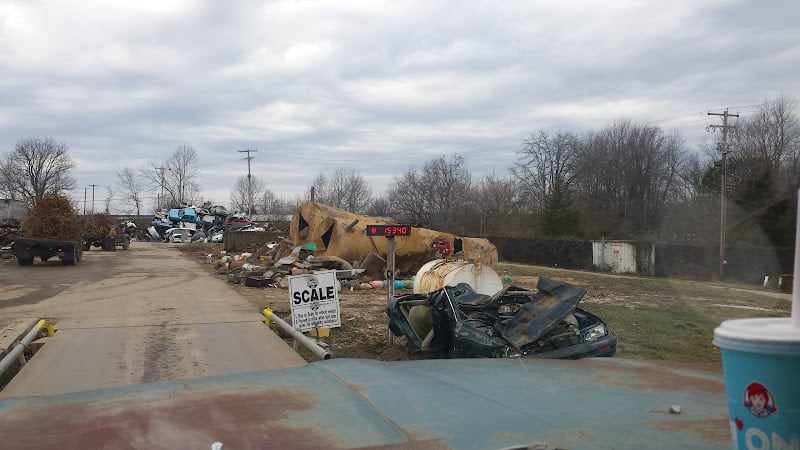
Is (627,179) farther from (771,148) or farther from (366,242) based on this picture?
(771,148)

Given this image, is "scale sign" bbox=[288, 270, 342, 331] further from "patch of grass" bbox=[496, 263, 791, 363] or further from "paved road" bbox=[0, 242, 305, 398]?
"patch of grass" bbox=[496, 263, 791, 363]

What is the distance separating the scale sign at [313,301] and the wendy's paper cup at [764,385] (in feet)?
29.1

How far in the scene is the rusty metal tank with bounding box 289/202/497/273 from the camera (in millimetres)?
23688

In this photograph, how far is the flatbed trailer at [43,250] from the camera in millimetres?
28031

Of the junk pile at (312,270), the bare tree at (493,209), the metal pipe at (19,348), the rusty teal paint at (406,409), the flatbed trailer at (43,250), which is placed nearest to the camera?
the rusty teal paint at (406,409)

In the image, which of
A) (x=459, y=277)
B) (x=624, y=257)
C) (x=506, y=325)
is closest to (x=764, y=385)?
(x=506, y=325)

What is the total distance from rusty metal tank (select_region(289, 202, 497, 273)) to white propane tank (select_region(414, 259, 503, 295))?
27.5 ft

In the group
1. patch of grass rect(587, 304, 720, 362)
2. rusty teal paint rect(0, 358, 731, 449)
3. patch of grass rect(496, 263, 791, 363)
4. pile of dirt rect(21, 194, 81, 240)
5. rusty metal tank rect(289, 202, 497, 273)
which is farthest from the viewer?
pile of dirt rect(21, 194, 81, 240)

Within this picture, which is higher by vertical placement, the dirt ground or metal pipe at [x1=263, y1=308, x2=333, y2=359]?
metal pipe at [x1=263, y1=308, x2=333, y2=359]

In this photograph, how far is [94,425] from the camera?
3764mm

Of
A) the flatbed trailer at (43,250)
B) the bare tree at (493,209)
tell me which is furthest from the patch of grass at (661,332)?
the bare tree at (493,209)

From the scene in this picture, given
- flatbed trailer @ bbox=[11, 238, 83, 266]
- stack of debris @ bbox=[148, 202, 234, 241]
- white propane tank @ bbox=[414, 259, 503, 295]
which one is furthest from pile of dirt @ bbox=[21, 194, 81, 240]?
stack of debris @ bbox=[148, 202, 234, 241]

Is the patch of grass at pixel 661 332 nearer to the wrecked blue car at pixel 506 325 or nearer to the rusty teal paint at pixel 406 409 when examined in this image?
the wrecked blue car at pixel 506 325

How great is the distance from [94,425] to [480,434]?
7.20ft
